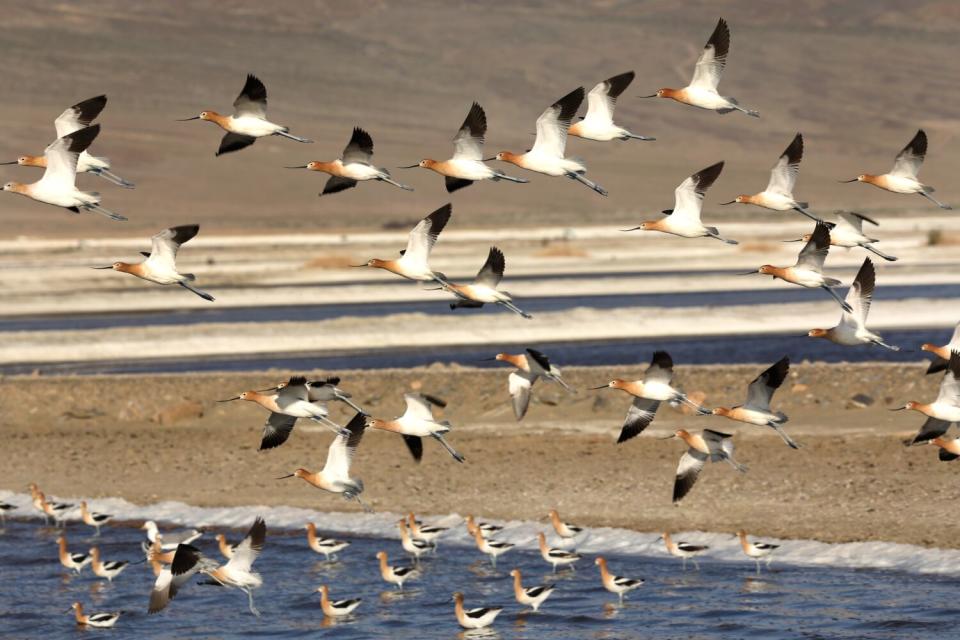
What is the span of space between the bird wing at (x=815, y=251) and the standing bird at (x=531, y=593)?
571 centimetres

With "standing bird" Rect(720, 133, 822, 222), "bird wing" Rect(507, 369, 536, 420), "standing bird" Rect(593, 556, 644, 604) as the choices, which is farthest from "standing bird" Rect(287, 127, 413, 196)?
"standing bird" Rect(593, 556, 644, 604)

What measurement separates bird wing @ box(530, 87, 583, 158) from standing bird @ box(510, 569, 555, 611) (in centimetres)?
565

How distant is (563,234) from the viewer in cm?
9306

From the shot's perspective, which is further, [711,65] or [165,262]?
[711,65]

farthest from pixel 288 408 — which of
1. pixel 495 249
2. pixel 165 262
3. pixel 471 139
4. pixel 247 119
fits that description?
pixel 471 139

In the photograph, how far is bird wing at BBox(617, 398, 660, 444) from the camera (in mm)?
20094

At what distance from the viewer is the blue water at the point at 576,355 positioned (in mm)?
42781

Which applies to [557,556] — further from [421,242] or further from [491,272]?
[421,242]

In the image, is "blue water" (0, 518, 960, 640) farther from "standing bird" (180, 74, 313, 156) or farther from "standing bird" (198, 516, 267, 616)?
"standing bird" (180, 74, 313, 156)

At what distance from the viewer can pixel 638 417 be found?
20.7 meters

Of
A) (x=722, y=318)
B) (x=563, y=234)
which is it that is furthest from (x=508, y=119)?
(x=722, y=318)

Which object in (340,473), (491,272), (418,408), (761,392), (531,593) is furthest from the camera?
(531,593)

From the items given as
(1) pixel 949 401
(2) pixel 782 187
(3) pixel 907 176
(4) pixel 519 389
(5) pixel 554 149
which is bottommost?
(4) pixel 519 389

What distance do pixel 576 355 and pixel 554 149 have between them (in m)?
24.1
